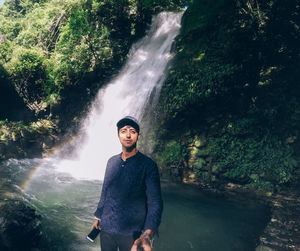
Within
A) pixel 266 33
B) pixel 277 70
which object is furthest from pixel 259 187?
pixel 266 33

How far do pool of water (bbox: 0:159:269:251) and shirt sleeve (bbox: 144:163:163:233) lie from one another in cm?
287

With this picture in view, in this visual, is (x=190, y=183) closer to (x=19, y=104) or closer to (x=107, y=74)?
(x=107, y=74)

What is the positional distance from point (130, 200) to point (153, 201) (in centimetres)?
21

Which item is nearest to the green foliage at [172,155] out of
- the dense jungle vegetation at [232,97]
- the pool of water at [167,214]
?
the dense jungle vegetation at [232,97]

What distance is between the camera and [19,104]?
41.1ft

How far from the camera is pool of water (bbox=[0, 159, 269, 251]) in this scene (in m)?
4.07

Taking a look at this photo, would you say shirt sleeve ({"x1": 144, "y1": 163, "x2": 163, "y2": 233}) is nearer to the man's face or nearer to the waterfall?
the man's face

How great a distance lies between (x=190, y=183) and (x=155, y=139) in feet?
7.61

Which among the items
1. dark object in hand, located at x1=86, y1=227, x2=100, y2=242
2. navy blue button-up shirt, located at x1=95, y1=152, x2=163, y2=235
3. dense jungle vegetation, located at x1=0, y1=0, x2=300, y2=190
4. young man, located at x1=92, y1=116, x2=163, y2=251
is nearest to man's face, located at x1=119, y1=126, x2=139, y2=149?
young man, located at x1=92, y1=116, x2=163, y2=251

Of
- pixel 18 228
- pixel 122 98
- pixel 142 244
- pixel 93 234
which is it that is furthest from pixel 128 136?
pixel 122 98

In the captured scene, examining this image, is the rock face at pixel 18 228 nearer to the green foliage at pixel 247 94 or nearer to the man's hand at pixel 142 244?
the man's hand at pixel 142 244

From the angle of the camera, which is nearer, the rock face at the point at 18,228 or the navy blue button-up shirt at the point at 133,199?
the navy blue button-up shirt at the point at 133,199

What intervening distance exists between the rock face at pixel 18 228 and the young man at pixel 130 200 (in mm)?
2332

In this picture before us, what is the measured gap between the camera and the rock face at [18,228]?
310 centimetres
